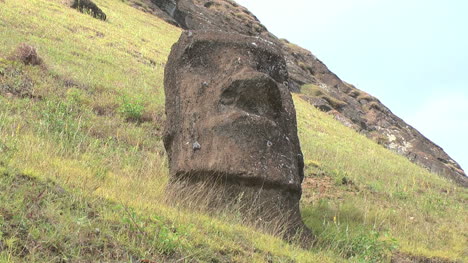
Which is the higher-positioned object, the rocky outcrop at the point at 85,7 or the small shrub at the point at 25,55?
the rocky outcrop at the point at 85,7

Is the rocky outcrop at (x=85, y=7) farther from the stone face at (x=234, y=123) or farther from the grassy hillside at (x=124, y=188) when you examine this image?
the stone face at (x=234, y=123)

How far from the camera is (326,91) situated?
4656cm

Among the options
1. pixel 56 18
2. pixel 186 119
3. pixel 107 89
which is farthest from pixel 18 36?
pixel 186 119

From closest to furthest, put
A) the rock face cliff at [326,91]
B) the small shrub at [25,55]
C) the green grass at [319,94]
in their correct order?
the small shrub at [25,55] → the rock face cliff at [326,91] → the green grass at [319,94]

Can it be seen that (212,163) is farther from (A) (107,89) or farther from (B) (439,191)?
(B) (439,191)

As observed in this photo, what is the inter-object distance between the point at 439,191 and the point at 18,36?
13.4 meters

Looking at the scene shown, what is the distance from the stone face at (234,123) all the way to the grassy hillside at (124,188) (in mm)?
565

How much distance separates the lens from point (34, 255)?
13.0 feet

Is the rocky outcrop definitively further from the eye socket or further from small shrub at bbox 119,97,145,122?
the eye socket

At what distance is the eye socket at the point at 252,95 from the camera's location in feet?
24.5

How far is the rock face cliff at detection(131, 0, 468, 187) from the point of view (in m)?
37.2

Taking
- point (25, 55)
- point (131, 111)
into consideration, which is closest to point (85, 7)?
point (25, 55)

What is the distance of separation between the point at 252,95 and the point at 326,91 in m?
39.9

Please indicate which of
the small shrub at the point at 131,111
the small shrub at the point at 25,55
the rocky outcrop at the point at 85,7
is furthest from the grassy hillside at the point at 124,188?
the rocky outcrop at the point at 85,7
